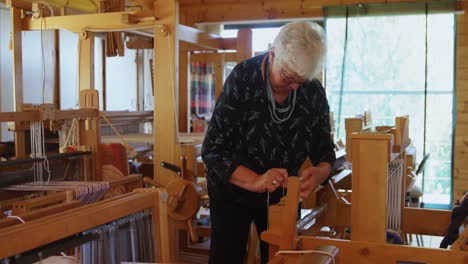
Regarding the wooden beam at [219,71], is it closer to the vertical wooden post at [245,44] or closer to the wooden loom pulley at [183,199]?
the vertical wooden post at [245,44]

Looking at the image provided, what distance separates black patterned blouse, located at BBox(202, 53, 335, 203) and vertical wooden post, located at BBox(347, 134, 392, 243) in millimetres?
114

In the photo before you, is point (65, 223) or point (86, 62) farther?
point (86, 62)

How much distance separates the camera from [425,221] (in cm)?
258

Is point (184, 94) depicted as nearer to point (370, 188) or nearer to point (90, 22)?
point (90, 22)

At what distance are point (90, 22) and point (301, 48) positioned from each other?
2293mm

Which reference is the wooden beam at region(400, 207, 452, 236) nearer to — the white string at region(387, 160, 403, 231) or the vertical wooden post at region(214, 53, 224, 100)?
the white string at region(387, 160, 403, 231)

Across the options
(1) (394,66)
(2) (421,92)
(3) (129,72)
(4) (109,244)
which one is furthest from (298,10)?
(4) (109,244)

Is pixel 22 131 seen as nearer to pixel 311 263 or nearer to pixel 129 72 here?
pixel 311 263

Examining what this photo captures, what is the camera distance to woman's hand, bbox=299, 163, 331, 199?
1.61m

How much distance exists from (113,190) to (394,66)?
356 cm

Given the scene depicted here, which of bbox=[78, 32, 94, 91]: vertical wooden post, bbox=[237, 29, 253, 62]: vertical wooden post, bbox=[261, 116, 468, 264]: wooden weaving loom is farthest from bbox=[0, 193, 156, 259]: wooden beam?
bbox=[237, 29, 253, 62]: vertical wooden post

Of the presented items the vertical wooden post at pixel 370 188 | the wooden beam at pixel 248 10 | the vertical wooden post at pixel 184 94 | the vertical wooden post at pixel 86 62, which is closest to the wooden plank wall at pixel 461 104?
the wooden beam at pixel 248 10

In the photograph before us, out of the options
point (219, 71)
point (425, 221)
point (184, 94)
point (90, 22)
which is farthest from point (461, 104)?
point (90, 22)

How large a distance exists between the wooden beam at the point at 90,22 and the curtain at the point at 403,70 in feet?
7.75
